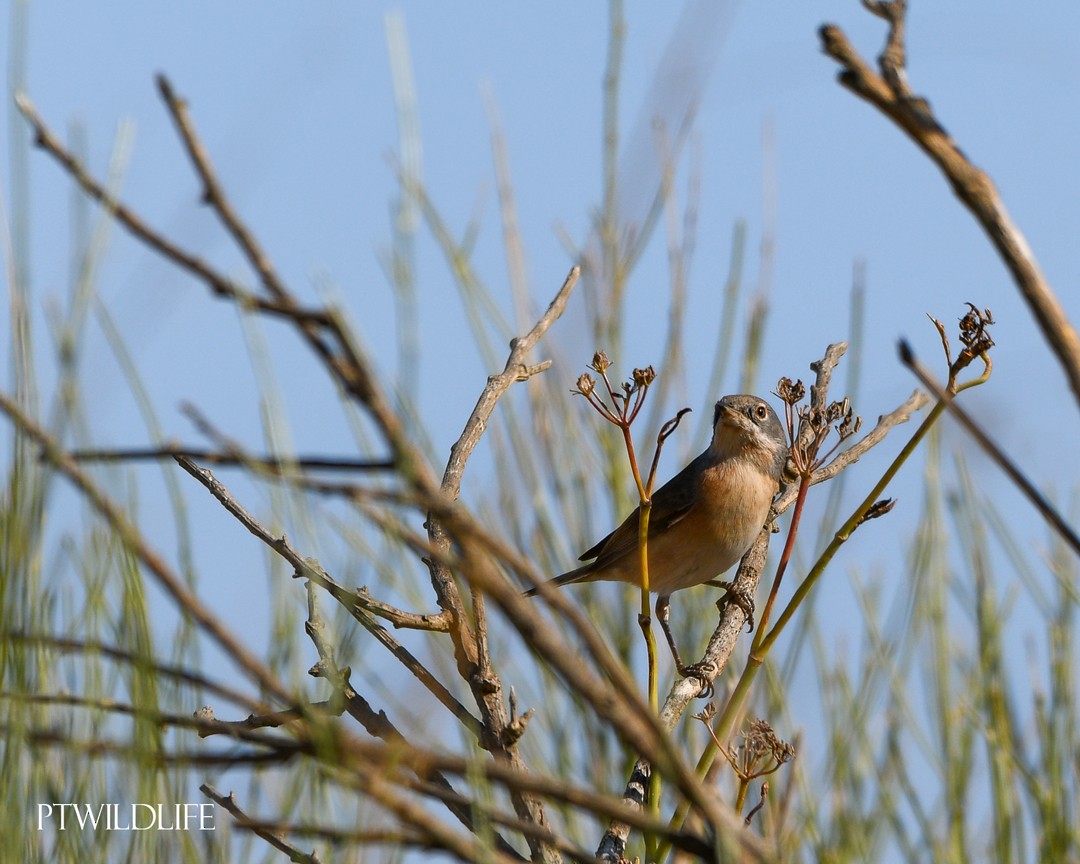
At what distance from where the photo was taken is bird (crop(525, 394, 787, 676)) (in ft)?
17.3

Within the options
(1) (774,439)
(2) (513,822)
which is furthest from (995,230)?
(1) (774,439)

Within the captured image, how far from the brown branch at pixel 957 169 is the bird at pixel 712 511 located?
3.84 metres

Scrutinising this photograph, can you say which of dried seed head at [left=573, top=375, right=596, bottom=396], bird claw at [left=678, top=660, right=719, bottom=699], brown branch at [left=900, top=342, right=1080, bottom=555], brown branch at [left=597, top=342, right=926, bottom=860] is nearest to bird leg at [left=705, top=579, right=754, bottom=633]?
brown branch at [left=597, top=342, right=926, bottom=860]

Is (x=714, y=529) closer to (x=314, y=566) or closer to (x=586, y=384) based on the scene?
(x=586, y=384)

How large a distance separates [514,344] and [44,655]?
1687 mm

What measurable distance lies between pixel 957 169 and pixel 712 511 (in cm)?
463

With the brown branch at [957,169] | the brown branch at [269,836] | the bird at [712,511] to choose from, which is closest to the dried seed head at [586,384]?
the brown branch at [269,836]

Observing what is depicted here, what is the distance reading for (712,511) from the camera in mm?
5527

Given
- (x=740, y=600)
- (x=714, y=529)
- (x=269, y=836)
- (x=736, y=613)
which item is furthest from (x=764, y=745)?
(x=714, y=529)

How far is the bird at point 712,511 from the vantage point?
5270 millimetres

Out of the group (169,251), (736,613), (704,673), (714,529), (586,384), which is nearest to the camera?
(169,251)

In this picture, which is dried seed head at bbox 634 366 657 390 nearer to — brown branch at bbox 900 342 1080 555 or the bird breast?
brown branch at bbox 900 342 1080 555

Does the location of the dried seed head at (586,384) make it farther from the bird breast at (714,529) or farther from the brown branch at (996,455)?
the bird breast at (714,529)

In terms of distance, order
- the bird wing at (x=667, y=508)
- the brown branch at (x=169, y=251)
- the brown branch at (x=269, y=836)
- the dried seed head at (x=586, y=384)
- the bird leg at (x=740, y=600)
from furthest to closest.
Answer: the bird wing at (x=667, y=508) → the bird leg at (x=740, y=600) → the dried seed head at (x=586, y=384) → the brown branch at (x=269, y=836) → the brown branch at (x=169, y=251)
